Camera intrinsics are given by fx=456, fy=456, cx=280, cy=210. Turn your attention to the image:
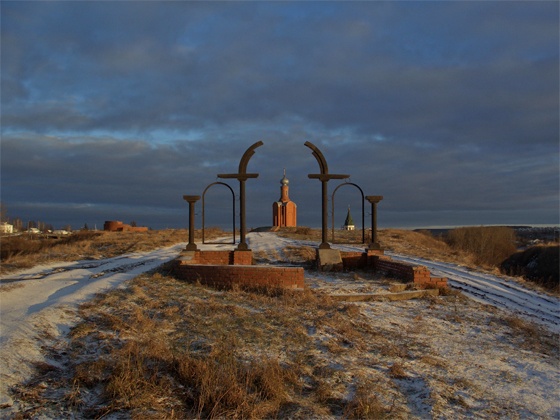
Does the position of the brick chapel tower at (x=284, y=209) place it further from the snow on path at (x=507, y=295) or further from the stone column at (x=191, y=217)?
the stone column at (x=191, y=217)

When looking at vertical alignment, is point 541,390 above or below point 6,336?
below

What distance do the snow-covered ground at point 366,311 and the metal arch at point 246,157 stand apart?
3341 millimetres

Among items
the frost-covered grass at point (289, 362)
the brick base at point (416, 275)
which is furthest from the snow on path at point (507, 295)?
the frost-covered grass at point (289, 362)

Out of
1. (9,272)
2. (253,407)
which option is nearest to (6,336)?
(253,407)

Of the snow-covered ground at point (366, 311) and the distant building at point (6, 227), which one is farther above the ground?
the distant building at point (6, 227)

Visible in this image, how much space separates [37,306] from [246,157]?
6660mm

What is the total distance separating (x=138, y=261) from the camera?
14.3 m

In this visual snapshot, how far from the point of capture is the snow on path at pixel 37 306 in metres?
4.88

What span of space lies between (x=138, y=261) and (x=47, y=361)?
9.47m

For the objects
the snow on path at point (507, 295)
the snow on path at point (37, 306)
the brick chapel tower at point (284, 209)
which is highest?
the brick chapel tower at point (284, 209)

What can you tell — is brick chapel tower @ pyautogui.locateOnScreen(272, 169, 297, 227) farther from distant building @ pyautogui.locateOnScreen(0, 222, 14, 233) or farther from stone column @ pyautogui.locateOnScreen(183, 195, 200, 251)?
stone column @ pyautogui.locateOnScreen(183, 195, 200, 251)

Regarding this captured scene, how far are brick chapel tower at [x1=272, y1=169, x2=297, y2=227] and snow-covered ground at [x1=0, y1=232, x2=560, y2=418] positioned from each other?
93.1 ft

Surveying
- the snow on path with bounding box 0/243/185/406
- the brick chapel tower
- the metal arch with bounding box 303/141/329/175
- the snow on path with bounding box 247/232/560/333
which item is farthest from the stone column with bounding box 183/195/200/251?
the brick chapel tower

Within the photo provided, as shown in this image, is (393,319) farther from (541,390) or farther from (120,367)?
(120,367)
